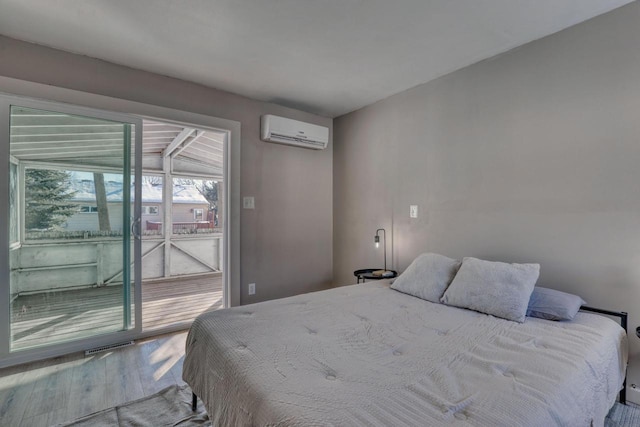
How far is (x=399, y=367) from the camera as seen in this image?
1.21 m

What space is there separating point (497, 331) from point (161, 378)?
2.18m

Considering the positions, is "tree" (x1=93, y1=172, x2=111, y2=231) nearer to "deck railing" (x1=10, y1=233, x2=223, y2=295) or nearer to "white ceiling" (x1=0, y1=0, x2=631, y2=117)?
"deck railing" (x1=10, y1=233, x2=223, y2=295)

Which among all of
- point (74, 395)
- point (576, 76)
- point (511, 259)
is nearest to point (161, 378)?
point (74, 395)

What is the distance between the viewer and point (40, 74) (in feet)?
7.50

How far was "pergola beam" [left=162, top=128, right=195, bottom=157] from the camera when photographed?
4265 millimetres

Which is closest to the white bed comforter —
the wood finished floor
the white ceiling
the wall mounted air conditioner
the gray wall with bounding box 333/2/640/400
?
the gray wall with bounding box 333/2/640/400

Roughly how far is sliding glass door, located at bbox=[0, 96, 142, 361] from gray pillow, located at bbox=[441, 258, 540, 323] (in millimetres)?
2678

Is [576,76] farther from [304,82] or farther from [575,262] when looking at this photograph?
[304,82]

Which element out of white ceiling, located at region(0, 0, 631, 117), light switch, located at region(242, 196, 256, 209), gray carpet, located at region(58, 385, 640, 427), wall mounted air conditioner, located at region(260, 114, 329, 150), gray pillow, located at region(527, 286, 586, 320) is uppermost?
white ceiling, located at region(0, 0, 631, 117)

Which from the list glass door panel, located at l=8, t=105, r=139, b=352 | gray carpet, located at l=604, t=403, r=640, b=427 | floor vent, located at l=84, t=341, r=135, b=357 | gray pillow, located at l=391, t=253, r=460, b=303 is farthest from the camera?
floor vent, located at l=84, t=341, r=135, b=357

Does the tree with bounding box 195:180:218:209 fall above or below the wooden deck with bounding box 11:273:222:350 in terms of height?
above

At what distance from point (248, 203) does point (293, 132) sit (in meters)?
0.94

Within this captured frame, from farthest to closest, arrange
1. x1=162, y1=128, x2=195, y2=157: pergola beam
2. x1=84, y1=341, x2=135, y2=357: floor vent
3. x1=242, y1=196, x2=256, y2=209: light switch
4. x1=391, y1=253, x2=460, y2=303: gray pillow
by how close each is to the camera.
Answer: x1=162, y1=128, x2=195, y2=157: pergola beam < x1=242, y1=196, x2=256, y2=209: light switch < x1=84, y1=341, x2=135, y2=357: floor vent < x1=391, y1=253, x2=460, y2=303: gray pillow

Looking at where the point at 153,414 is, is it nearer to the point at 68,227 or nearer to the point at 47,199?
the point at 68,227
